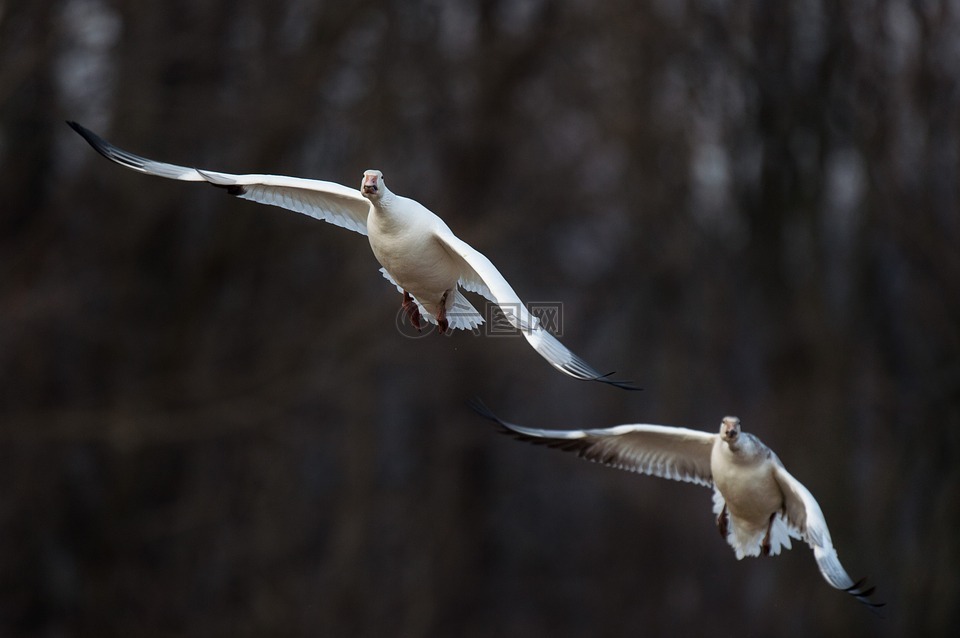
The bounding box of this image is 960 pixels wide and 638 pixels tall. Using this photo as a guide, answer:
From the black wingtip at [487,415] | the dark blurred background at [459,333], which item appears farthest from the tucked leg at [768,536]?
the dark blurred background at [459,333]

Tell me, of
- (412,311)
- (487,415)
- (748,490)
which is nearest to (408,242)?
(412,311)

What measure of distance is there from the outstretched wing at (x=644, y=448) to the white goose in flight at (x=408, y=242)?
1.17 meters

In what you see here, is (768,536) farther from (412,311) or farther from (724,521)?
(412,311)

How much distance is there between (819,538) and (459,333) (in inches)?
771

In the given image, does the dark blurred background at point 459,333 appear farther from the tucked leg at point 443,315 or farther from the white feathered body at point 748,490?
the white feathered body at point 748,490

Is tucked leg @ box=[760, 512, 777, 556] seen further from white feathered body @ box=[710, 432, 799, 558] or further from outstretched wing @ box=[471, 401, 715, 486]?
outstretched wing @ box=[471, 401, 715, 486]

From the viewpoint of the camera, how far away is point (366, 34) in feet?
79.4

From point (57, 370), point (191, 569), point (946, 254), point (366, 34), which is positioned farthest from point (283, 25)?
point (946, 254)

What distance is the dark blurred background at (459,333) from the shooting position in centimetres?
2050

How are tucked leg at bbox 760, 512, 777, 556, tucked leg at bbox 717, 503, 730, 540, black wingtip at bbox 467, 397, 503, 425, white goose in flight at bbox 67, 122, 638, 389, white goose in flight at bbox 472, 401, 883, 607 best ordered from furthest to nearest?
tucked leg at bbox 717, 503, 730, 540
tucked leg at bbox 760, 512, 777, 556
white goose in flight at bbox 472, 401, 883, 607
black wingtip at bbox 467, 397, 503, 425
white goose in flight at bbox 67, 122, 638, 389

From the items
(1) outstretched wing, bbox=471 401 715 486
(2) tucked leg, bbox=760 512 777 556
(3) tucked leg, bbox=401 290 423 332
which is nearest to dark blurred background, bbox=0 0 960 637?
(3) tucked leg, bbox=401 290 423 332

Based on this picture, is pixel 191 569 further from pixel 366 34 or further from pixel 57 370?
pixel 366 34

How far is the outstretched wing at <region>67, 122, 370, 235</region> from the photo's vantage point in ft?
28.9

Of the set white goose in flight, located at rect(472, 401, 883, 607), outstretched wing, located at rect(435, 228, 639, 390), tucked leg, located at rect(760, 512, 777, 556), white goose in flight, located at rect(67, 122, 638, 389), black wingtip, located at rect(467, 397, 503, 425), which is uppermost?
white goose in flight, located at rect(67, 122, 638, 389)
